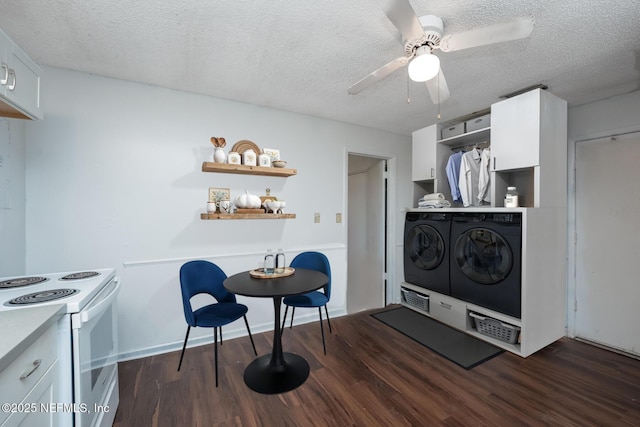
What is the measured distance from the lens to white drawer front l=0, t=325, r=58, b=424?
820 mm

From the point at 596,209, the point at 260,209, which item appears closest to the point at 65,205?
the point at 260,209

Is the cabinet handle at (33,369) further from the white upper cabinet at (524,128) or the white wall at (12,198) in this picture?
the white upper cabinet at (524,128)

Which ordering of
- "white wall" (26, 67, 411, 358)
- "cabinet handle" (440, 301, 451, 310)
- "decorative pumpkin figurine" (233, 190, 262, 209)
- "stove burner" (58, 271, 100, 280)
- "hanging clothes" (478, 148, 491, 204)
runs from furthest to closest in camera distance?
"cabinet handle" (440, 301, 451, 310)
"hanging clothes" (478, 148, 491, 204)
"decorative pumpkin figurine" (233, 190, 262, 209)
"white wall" (26, 67, 411, 358)
"stove burner" (58, 271, 100, 280)

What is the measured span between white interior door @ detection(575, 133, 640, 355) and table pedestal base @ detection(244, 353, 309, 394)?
9.77 feet

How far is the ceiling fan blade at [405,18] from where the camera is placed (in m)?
1.22

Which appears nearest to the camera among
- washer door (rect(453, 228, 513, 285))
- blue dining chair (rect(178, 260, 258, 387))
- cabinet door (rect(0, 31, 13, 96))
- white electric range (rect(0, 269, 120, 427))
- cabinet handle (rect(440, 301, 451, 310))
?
white electric range (rect(0, 269, 120, 427))

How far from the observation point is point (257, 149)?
2873mm

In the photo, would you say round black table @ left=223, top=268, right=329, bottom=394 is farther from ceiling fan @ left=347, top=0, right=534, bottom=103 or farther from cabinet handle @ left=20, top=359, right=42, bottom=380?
ceiling fan @ left=347, top=0, right=534, bottom=103

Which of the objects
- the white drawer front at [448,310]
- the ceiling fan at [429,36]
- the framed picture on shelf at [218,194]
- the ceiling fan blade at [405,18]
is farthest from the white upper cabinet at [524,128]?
the framed picture on shelf at [218,194]

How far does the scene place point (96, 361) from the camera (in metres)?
1.38

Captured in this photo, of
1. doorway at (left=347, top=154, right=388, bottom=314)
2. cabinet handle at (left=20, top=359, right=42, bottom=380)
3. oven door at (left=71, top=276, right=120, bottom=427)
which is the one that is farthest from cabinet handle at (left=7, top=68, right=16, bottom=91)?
doorway at (left=347, top=154, right=388, bottom=314)

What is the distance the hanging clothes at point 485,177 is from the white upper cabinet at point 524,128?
0.48 ft

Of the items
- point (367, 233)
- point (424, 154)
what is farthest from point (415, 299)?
point (424, 154)

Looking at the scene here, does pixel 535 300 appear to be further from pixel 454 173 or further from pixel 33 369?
pixel 33 369
